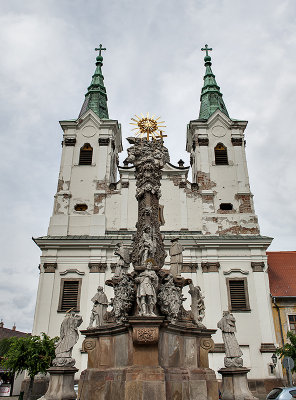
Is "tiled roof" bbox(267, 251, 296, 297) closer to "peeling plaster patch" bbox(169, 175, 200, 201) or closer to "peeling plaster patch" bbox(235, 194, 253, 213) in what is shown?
"peeling plaster patch" bbox(235, 194, 253, 213)

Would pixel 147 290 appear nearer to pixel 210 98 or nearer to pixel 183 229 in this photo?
pixel 183 229

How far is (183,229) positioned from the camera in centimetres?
2302

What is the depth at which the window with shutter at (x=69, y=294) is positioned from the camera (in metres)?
20.8

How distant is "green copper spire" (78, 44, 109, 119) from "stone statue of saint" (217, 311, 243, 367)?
20.4 meters

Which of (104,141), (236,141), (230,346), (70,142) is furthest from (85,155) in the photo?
(230,346)

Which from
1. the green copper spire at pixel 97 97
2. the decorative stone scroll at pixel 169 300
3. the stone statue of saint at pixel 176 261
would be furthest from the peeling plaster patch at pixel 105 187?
the decorative stone scroll at pixel 169 300

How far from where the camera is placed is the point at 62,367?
9641 millimetres

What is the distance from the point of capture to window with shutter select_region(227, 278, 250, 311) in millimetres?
20850

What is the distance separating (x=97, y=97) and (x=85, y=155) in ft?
20.7

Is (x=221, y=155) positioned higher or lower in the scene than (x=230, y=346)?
higher

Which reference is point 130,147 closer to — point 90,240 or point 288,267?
point 90,240

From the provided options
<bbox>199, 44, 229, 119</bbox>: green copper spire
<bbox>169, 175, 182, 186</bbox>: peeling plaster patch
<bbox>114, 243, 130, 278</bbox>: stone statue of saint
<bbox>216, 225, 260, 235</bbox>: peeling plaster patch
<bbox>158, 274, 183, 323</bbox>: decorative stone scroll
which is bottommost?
<bbox>158, 274, 183, 323</bbox>: decorative stone scroll

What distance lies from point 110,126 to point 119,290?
19237mm

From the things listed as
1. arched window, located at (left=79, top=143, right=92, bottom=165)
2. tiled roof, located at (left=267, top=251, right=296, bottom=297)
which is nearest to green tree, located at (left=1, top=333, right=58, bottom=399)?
arched window, located at (left=79, top=143, right=92, bottom=165)
